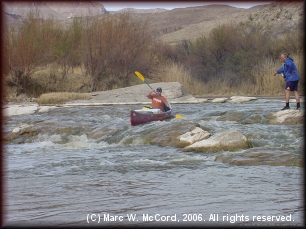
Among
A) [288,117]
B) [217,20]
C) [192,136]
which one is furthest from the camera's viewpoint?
[217,20]

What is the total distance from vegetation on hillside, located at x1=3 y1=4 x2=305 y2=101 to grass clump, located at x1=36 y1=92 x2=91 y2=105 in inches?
65.5

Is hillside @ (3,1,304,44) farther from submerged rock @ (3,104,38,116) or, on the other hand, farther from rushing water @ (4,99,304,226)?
rushing water @ (4,99,304,226)

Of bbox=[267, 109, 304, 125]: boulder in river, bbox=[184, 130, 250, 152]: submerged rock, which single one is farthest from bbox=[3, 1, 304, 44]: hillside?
bbox=[184, 130, 250, 152]: submerged rock

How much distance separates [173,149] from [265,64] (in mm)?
13142

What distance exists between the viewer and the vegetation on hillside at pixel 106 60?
21078 millimetres

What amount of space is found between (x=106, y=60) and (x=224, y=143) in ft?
47.3

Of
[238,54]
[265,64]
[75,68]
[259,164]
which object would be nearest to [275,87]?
[265,64]

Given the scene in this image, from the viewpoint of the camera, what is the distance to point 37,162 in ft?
27.4

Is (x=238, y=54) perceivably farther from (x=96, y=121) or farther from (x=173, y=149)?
(x=173, y=149)

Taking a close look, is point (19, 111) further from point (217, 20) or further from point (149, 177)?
point (217, 20)

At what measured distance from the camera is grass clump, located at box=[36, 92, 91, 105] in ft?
64.6

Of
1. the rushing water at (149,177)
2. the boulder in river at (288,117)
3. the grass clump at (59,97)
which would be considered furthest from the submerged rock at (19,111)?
the boulder in river at (288,117)

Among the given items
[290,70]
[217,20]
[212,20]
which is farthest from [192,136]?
[212,20]

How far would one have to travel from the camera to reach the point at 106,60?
22.6 m
